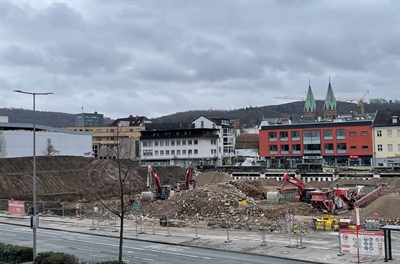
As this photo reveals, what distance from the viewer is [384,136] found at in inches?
3745

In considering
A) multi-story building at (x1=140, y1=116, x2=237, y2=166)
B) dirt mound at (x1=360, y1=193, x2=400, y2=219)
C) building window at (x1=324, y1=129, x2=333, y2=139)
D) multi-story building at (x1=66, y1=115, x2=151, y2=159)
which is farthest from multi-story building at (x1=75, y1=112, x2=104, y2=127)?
dirt mound at (x1=360, y1=193, x2=400, y2=219)

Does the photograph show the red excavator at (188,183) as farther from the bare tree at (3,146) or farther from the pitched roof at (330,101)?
the pitched roof at (330,101)

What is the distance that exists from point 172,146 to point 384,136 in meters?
53.4

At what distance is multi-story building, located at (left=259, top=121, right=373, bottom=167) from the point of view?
98.1 meters

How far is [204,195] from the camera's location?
51.1 metres

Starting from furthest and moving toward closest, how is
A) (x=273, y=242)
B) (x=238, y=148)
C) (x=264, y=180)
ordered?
(x=238, y=148) < (x=264, y=180) < (x=273, y=242)

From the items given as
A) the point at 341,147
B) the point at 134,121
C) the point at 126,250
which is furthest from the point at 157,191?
the point at 134,121

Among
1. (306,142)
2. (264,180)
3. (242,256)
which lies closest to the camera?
(242,256)

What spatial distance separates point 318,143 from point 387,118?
14960mm

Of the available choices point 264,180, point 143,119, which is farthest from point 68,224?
point 143,119

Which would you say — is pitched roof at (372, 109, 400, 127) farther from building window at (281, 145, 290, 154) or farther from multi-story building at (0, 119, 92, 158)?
multi-story building at (0, 119, 92, 158)

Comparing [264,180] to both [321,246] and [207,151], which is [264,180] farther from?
[321,246]

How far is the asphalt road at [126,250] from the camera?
92.6 ft

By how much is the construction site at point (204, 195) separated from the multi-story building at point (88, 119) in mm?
90557
